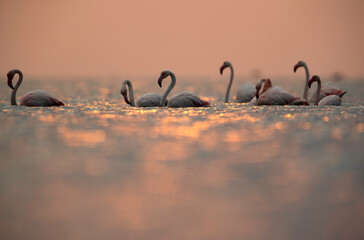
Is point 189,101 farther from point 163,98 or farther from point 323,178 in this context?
point 323,178

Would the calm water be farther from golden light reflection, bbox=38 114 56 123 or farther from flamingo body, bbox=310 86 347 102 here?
flamingo body, bbox=310 86 347 102

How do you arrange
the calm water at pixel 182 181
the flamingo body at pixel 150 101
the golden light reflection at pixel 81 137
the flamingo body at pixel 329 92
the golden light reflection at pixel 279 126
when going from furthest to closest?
the flamingo body at pixel 329 92 < the flamingo body at pixel 150 101 < the golden light reflection at pixel 279 126 < the golden light reflection at pixel 81 137 < the calm water at pixel 182 181

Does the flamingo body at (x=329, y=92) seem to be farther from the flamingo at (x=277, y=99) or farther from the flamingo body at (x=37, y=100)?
the flamingo body at (x=37, y=100)

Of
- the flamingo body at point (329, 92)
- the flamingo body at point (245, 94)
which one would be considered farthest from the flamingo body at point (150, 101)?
the flamingo body at point (329, 92)

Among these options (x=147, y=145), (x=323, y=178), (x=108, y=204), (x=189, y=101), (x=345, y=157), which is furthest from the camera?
(x=189, y=101)

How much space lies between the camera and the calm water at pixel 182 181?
609 cm

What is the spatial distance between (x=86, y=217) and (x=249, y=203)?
1.68 meters

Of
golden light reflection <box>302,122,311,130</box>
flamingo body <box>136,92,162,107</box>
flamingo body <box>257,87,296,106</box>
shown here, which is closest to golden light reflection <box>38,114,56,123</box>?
flamingo body <box>136,92,162,107</box>

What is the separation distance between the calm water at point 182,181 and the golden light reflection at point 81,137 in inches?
0.8

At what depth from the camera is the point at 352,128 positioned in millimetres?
14141

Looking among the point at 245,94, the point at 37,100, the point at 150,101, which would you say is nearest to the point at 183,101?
the point at 150,101

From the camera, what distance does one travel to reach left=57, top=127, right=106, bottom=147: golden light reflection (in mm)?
11789

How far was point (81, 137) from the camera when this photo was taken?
12703 mm

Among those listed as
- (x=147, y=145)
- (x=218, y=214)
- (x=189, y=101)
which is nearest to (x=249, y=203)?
(x=218, y=214)
